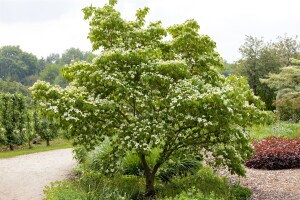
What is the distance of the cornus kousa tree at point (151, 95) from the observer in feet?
21.1

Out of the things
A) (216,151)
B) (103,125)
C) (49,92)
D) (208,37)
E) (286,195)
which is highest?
(208,37)

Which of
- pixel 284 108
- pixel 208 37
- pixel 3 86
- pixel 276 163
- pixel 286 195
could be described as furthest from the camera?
pixel 3 86

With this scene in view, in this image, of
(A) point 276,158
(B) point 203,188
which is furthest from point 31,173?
(A) point 276,158

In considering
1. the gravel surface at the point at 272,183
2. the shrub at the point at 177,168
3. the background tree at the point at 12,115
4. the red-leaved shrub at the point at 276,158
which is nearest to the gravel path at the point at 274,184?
the gravel surface at the point at 272,183

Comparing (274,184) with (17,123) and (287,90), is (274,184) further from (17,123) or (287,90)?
(287,90)

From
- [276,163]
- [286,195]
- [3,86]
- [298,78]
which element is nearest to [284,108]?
[298,78]

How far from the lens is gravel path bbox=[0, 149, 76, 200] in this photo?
9.05 meters

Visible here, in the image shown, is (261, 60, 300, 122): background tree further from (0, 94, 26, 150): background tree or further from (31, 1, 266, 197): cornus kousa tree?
(0, 94, 26, 150): background tree

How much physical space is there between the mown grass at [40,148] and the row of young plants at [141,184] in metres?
7.45

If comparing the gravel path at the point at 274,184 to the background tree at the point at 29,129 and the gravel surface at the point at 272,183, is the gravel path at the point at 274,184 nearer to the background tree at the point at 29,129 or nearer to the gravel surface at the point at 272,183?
the gravel surface at the point at 272,183

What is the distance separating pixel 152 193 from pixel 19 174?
5.45 metres

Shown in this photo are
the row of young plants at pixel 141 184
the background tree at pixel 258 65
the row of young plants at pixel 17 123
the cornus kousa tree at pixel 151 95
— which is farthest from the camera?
the background tree at pixel 258 65

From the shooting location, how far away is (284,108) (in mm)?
22875

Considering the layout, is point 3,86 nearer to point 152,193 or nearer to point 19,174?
point 19,174
